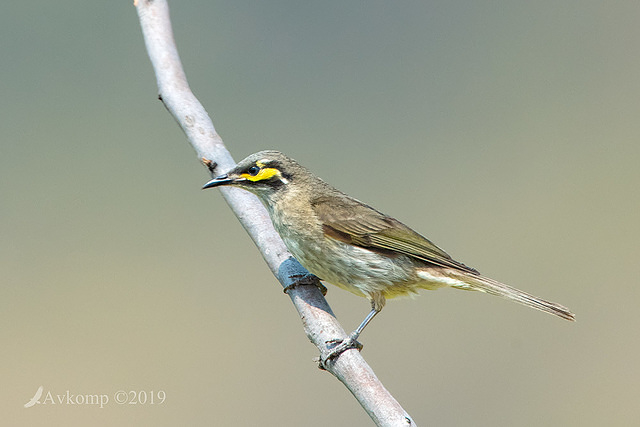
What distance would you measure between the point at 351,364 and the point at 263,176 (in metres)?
1.24

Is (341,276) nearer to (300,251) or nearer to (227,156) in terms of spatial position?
(300,251)

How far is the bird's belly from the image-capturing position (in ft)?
11.7

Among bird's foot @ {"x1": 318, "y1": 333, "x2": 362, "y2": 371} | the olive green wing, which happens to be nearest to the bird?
the olive green wing

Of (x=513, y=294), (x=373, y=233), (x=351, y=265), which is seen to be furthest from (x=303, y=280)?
(x=513, y=294)

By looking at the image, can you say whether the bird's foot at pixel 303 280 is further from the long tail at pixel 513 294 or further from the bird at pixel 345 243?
the long tail at pixel 513 294

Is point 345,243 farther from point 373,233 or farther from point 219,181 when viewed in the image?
point 219,181

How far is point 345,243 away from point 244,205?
24.3 inches

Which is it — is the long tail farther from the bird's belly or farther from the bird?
the bird's belly

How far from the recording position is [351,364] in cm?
281

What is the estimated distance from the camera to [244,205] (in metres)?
3.77

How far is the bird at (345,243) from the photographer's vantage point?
356 centimetres

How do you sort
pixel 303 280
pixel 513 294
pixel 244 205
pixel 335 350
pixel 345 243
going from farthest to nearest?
pixel 244 205, pixel 345 243, pixel 303 280, pixel 513 294, pixel 335 350

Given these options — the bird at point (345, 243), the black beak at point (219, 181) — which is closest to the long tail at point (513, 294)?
the bird at point (345, 243)

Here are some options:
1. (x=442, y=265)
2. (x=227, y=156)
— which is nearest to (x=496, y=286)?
(x=442, y=265)
